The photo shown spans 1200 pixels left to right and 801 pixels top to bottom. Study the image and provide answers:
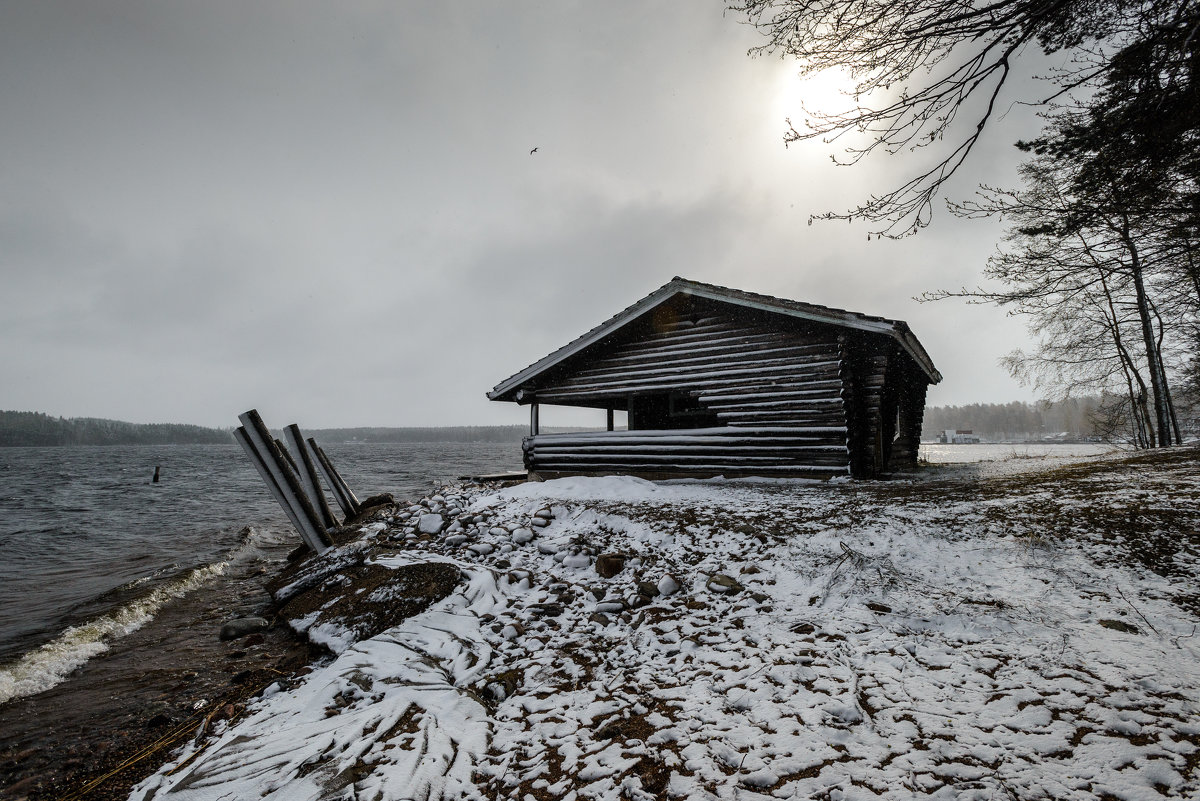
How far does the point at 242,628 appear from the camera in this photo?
5.62 meters

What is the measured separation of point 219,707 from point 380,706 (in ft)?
6.21

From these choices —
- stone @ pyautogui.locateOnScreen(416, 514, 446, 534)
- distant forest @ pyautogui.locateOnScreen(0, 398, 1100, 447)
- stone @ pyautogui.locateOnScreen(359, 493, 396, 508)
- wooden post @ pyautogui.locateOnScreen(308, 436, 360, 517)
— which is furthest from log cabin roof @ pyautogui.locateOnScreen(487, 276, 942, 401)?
distant forest @ pyautogui.locateOnScreen(0, 398, 1100, 447)

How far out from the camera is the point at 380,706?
3.02m

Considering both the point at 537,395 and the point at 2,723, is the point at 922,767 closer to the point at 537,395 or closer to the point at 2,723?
the point at 2,723

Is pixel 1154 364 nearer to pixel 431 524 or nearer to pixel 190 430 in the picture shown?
pixel 431 524

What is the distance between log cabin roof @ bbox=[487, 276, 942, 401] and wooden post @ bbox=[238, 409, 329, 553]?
4950mm

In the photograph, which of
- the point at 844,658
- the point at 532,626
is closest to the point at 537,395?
the point at 532,626

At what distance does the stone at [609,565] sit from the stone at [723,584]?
1007 millimetres

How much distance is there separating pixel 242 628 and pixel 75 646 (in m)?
2.26

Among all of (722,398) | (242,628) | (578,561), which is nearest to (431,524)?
(242,628)

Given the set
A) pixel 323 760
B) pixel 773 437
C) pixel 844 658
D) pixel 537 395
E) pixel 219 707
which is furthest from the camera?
pixel 537 395

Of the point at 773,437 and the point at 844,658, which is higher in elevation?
the point at 773,437

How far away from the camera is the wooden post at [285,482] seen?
8.91 m

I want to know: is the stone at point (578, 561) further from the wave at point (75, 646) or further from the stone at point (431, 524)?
the wave at point (75, 646)
